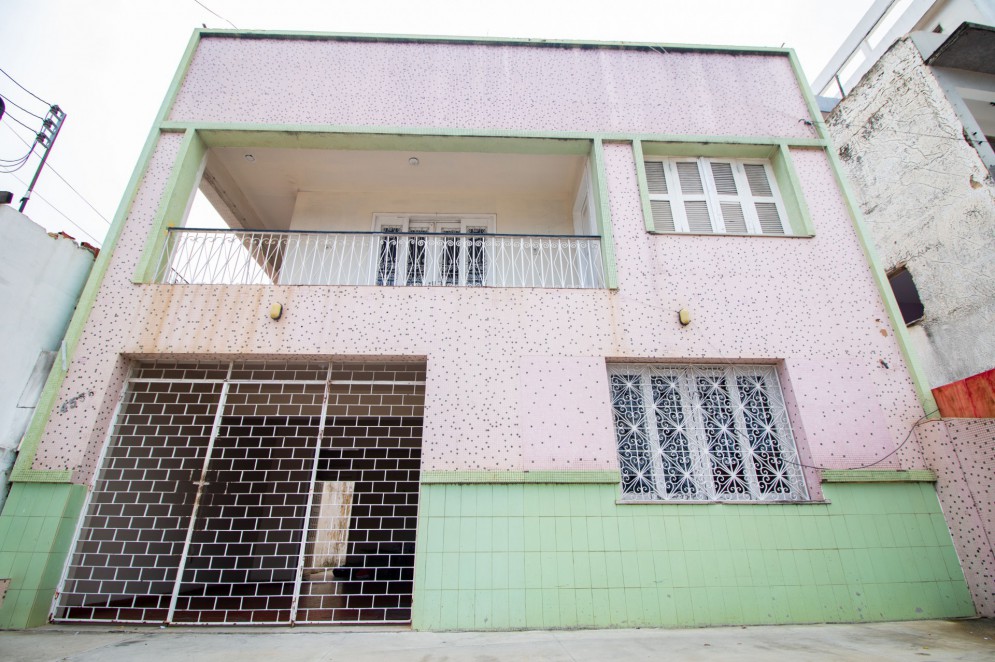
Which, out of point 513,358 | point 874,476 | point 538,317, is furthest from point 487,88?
point 874,476

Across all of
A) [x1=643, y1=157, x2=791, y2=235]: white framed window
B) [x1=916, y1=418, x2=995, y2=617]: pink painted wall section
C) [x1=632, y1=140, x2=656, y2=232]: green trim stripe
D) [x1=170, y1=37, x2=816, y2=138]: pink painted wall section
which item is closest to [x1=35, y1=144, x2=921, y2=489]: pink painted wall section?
[x1=632, y1=140, x2=656, y2=232]: green trim stripe

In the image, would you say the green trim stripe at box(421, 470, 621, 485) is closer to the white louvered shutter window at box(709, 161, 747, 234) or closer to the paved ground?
the paved ground

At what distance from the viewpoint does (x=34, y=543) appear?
4.15m

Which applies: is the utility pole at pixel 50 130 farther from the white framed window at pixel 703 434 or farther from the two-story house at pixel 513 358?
the white framed window at pixel 703 434

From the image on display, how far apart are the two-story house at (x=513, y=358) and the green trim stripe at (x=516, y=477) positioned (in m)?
0.03

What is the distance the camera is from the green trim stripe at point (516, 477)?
4.46 metres

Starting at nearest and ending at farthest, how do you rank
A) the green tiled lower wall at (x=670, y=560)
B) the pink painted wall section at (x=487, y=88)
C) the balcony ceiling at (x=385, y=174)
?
1. the green tiled lower wall at (x=670, y=560)
2. the pink painted wall section at (x=487, y=88)
3. the balcony ceiling at (x=385, y=174)

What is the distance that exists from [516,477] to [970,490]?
13.5ft

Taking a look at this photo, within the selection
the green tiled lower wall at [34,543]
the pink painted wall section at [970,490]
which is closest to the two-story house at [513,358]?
the green tiled lower wall at [34,543]

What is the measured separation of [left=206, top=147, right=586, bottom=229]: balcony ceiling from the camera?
6520mm

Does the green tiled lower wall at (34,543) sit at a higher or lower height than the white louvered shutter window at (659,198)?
lower

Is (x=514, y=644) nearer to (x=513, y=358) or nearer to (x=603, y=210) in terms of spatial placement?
(x=513, y=358)

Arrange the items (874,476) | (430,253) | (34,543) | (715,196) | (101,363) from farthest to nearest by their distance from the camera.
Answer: (430,253) → (715,196) → (101,363) → (874,476) → (34,543)

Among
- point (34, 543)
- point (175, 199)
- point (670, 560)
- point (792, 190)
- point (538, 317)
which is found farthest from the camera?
point (792, 190)
